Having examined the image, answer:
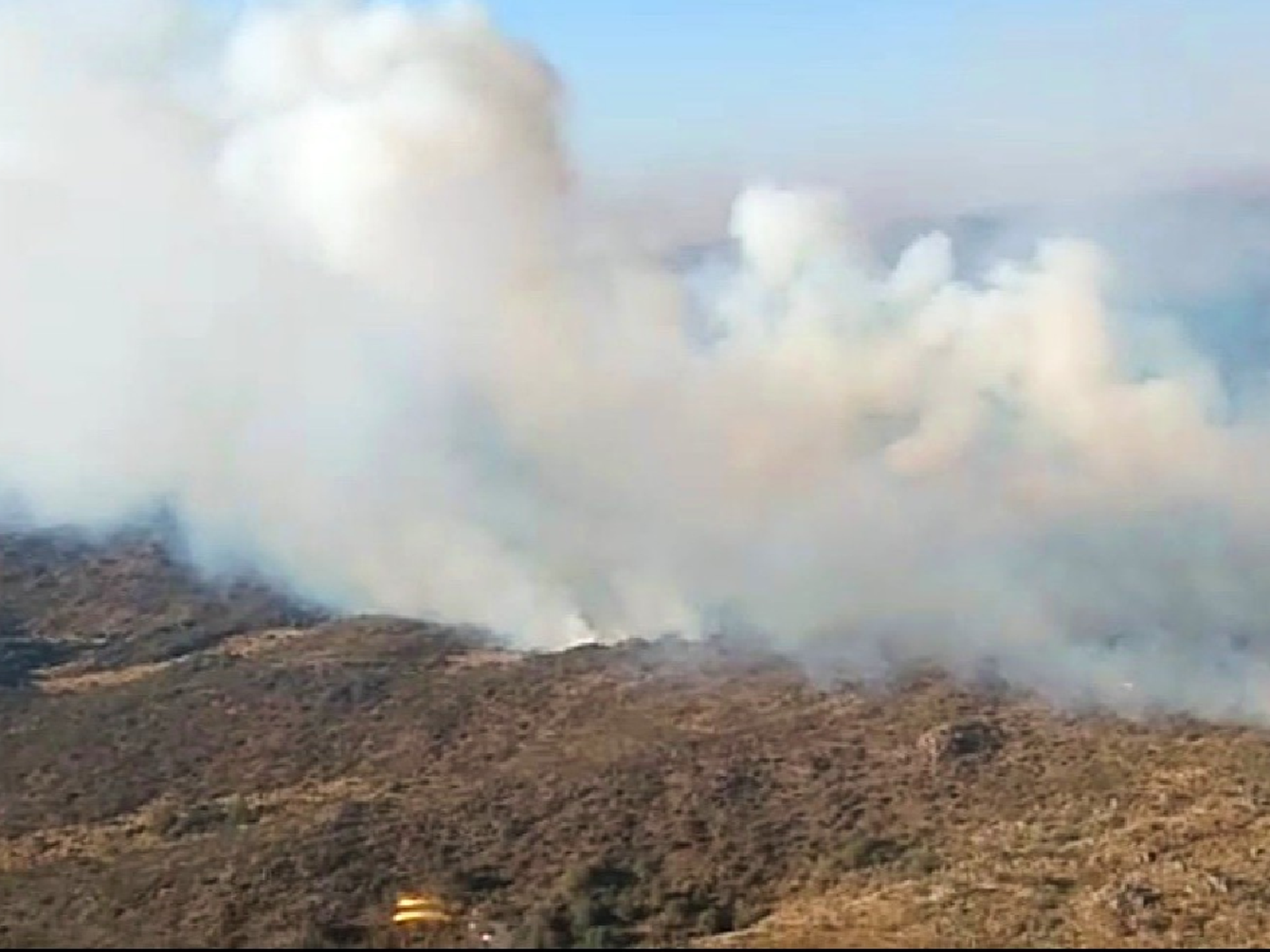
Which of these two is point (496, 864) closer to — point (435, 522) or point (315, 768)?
point (315, 768)

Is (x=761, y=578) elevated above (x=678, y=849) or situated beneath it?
elevated above

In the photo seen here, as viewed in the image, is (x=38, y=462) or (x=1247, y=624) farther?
(x=38, y=462)

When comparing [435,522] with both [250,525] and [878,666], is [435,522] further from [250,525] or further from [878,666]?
[878,666]

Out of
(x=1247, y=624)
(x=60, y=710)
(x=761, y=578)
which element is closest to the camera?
(x=60, y=710)

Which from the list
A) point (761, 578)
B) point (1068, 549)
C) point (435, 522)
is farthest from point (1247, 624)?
point (435, 522)

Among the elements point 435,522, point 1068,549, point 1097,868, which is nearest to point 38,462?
point 435,522

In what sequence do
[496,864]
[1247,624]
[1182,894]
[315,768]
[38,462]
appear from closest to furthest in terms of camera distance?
[1182,894] < [496,864] < [315,768] < [1247,624] < [38,462]

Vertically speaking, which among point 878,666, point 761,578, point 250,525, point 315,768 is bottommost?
point 315,768
